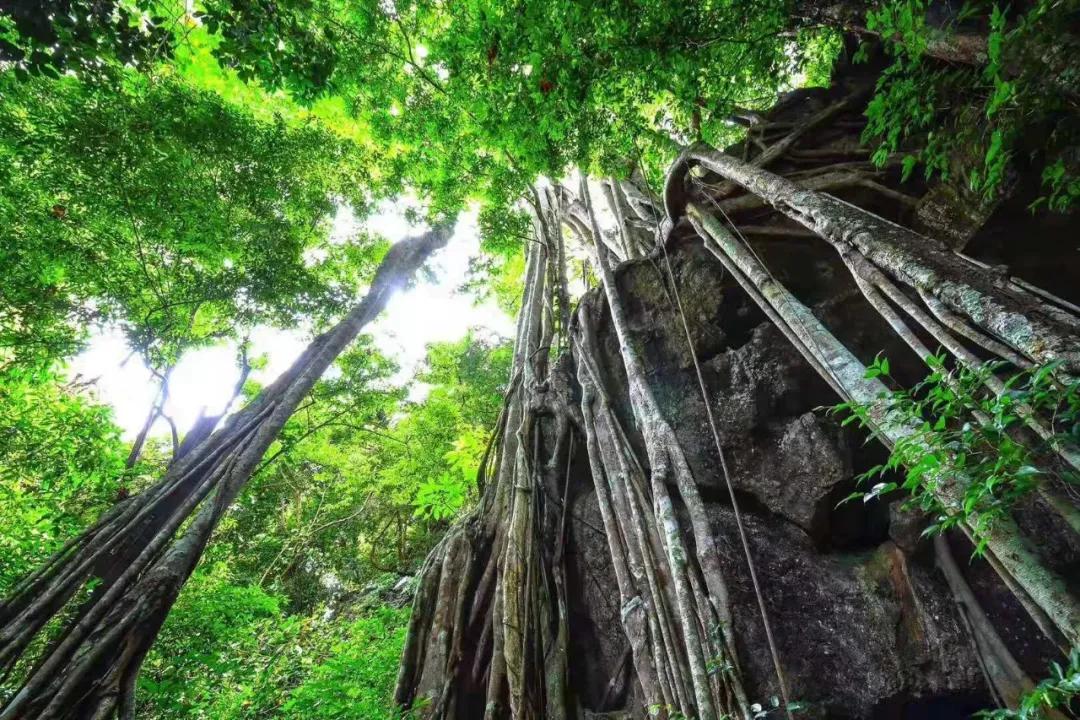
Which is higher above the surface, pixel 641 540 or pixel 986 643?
pixel 641 540

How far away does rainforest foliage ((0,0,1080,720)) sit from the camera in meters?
2.22

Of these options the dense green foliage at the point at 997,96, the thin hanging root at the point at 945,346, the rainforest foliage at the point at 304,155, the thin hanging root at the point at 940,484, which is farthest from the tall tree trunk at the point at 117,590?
the dense green foliage at the point at 997,96

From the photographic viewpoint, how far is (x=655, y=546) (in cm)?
262

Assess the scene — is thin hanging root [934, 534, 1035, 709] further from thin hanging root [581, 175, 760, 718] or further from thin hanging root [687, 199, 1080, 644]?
thin hanging root [581, 175, 760, 718]

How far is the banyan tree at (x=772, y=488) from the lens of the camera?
70.9 inches

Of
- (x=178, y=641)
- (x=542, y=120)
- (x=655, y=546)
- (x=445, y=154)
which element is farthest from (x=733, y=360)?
(x=178, y=641)

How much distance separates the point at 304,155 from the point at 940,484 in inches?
251

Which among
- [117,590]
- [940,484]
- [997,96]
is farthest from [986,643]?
[117,590]

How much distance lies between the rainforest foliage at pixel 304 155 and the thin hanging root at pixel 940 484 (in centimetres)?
20

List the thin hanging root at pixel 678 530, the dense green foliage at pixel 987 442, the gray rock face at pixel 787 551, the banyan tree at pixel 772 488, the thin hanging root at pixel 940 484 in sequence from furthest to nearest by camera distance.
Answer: the gray rock face at pixel 787 551
the thin hanging root at pixel 678 530
the banyan tree at pixel 772 488
the thin hanging root at pixel 940 484
the dense green foliage at pixel 987 442

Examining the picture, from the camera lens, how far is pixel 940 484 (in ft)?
4.95

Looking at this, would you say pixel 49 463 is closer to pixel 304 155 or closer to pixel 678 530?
pixel 304 155

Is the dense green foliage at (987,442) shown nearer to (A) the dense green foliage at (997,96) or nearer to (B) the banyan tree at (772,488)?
(B) the banyan tree at (772,488)

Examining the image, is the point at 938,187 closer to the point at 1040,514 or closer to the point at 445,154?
the point at 1040,514
